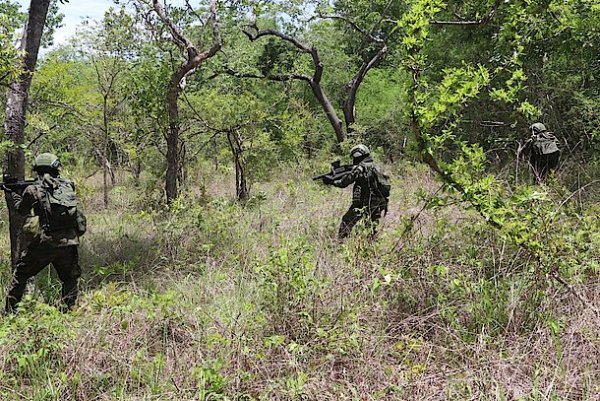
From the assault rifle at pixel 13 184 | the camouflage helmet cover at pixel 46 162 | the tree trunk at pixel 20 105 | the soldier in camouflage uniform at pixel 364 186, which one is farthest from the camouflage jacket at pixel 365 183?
the tree trunk at pixel 20 105

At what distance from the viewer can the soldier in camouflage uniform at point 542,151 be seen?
7.69m

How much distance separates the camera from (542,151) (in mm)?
7691

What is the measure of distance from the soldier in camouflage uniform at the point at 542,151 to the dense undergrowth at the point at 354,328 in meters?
2.87

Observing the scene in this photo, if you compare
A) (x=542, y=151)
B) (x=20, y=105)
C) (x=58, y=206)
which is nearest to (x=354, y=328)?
(x=58, y=206)

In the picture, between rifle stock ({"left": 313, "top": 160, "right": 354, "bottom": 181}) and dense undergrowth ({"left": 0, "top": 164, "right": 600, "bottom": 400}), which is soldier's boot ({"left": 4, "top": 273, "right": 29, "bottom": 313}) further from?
rifle stock ({"left": 313, "top": 160, "right": 354, "bottom": 181})

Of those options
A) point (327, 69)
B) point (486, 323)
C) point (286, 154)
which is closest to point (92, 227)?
point (286, 154)

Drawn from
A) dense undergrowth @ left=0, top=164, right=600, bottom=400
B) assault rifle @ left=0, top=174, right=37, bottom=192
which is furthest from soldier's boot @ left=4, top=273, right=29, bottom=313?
assault rifle @ left=0, top=174, right=37, bottom=192

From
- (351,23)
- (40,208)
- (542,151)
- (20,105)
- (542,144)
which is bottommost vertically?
(40,208)

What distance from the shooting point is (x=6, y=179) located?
4824 millimetres

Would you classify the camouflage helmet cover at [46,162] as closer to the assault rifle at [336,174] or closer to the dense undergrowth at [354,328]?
the dense undergrowth at [354,328]

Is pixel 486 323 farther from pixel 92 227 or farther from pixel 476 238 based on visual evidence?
pixel 92 227

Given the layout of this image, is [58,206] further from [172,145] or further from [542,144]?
[542,144]

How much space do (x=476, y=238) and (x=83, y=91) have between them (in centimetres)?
928

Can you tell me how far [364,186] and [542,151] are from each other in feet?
10.3
